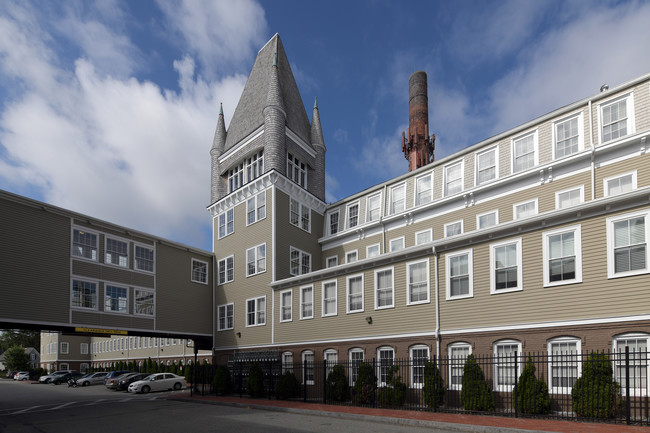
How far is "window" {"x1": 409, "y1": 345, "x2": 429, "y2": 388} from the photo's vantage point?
60.5 feet

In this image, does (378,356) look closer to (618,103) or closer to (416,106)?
(618,103)

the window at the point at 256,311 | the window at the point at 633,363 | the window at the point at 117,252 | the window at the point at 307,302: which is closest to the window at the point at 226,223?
the window at the point at 256,311

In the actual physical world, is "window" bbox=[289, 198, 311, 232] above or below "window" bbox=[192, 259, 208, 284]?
above

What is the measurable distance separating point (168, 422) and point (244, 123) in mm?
24617

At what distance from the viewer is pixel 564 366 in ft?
47.7

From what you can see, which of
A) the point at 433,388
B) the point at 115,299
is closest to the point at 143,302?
the point at 115,299

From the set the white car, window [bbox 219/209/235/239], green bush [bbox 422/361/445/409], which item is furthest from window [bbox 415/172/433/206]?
the white car

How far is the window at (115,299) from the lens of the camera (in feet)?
86.4

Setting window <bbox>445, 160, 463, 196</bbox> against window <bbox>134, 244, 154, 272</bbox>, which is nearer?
window <bbox>445, 160, 463, 196</bbox>

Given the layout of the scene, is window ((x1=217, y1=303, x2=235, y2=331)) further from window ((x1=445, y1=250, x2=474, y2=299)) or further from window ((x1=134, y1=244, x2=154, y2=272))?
window ((x1=445, y1=250, x2=474, y2=299))

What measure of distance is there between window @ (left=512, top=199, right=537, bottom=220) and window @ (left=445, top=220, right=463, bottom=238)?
10.1ft

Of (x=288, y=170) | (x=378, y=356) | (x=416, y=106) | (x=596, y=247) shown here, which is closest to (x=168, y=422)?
(x=378, y=356)

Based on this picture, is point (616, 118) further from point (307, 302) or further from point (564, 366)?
point (307, 302)

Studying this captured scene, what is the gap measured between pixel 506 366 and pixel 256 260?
60.0ft
